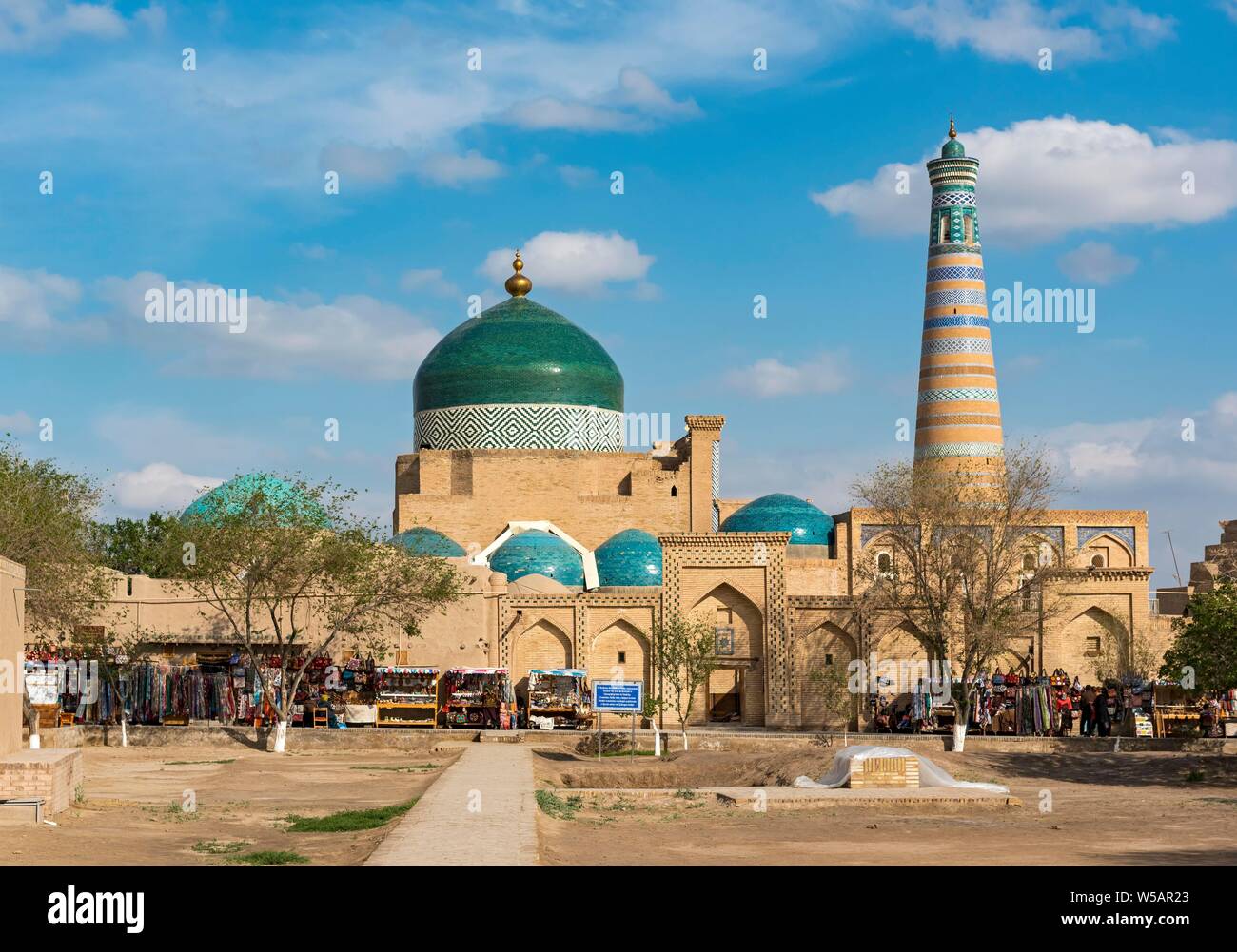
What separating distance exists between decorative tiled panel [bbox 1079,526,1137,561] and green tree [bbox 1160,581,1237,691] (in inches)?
620

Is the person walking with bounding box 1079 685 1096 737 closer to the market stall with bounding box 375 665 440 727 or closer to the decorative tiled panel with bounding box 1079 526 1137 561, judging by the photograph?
the market stall with bounding box 375 665 440 727

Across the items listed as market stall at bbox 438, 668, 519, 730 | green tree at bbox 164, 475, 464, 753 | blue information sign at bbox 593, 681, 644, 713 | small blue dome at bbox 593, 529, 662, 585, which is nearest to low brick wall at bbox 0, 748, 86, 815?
green tree at bbox 164, 475, 464, 753

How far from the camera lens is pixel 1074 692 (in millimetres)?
30891

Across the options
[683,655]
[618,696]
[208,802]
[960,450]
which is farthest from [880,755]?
[960,450]

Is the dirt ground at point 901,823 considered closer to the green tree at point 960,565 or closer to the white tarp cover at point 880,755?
the white tarp cover at point 880,755

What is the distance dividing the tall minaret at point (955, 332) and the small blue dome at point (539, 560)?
10203mm

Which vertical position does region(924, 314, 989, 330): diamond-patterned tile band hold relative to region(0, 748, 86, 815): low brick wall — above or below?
above

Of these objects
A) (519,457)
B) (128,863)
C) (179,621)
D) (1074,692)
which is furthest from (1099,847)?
(519,457)

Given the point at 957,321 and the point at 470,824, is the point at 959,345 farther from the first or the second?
the point at 470,824

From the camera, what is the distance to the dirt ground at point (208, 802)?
41.6 feet

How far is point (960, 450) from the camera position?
143ft

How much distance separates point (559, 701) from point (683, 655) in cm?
323

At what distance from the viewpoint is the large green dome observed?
45.9 m
